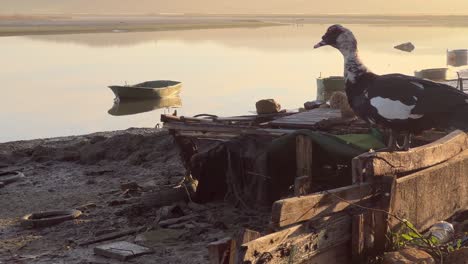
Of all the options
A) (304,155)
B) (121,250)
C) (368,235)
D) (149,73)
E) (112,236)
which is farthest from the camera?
(149,73)

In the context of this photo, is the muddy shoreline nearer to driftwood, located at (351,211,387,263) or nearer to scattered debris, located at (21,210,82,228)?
scattered debris, located at (21,210,82,228)

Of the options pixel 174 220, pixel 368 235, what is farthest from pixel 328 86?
pixel 368 235

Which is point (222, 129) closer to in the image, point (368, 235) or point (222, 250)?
point (368, 235)

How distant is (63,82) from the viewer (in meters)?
34.2

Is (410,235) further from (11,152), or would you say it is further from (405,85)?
(11,152)

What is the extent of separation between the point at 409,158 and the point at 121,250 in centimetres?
393

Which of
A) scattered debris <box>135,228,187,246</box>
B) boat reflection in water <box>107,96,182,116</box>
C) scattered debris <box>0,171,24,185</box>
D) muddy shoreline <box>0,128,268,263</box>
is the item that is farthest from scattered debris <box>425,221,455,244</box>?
boat reflection in water <box>107,96,182,116</box>

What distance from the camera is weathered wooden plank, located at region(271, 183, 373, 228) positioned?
684 cm

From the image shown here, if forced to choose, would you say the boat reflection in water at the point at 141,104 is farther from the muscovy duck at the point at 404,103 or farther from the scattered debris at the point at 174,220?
the muscovy duck at the point at 404,103

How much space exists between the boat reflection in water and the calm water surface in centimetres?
38

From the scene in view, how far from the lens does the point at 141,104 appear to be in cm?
2850

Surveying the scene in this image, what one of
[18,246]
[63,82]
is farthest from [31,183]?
[63,82]

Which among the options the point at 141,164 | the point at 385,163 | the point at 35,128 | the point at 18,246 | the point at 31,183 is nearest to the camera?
the point at 385,163

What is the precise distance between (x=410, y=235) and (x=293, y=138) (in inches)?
118
